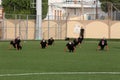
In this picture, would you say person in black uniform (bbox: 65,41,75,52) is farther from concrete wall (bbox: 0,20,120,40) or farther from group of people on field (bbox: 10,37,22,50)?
concrete wall (bbox: 0,20,120,40)

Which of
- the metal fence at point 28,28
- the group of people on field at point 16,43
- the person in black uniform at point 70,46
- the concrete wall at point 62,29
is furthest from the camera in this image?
the concrete wall at point 62,29

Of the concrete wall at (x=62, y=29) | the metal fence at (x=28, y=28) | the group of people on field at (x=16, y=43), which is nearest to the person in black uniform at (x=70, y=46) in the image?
the group of people on field at (x=16, y=43)

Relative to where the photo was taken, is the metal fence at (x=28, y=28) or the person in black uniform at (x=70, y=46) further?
the metal fence at (x=28, y=28)

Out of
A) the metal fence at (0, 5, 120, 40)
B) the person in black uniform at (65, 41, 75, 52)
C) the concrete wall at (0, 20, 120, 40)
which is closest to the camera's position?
the person in black uniform at (65, 41, 75, 52)

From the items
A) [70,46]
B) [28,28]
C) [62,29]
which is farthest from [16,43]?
[62,29]

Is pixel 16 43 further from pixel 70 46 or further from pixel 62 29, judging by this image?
pixel 62 29

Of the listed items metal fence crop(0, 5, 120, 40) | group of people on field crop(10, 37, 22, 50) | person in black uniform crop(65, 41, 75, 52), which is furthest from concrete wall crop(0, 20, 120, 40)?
person in black uniform crop(65, 41, 75, 52)

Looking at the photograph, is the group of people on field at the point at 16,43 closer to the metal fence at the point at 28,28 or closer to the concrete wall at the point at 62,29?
the metal fence at the point at 28,28

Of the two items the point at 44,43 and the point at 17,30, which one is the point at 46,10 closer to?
the point at 17,30

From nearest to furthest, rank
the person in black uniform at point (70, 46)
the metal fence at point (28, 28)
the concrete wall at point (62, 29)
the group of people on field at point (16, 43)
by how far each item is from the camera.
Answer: the person in black uniform at point (70, 46)
the group of people on field at point (16, 43)
the metal fence at point (28, 28)
the concrete wall at point (62, 29)

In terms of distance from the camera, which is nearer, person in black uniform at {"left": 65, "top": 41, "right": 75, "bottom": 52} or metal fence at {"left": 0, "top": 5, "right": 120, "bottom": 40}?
person in black uniform at {"left": 65, "top": 41, "right": 75, "bottom": 52}

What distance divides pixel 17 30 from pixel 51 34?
4759 millimetres

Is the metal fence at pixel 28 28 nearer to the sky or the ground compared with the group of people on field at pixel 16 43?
nearer to the sky

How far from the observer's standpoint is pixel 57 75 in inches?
636
